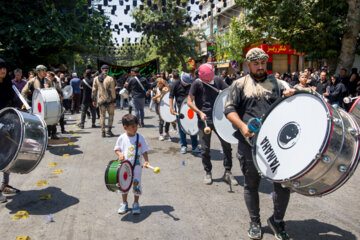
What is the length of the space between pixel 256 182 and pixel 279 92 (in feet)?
3.18

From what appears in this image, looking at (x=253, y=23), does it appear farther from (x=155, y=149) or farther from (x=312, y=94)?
(x=312, y=94)

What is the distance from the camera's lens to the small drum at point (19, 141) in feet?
14.1

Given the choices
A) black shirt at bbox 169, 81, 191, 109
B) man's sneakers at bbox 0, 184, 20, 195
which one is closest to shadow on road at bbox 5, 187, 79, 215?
man's sneakers at bbox 0, 184, 20, 195

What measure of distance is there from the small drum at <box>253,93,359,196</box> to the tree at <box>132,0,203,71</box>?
2709cm

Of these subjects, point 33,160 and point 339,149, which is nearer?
point 339,149

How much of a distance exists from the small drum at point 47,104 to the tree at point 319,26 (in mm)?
9635

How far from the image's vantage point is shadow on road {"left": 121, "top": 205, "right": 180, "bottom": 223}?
412cm

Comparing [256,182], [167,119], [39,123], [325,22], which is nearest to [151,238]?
[256,182]

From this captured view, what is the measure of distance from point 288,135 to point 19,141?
327cm

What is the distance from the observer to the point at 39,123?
4.71 m

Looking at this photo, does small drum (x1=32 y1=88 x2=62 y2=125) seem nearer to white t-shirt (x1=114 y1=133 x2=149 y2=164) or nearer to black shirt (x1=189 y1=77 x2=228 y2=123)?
black shirt (x1=189 y1=77 x2=228 y2=123)

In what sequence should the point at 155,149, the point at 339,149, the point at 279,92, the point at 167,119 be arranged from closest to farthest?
the point at 339,149
the point at 279,92
the point at 155,149
the point at 167,119

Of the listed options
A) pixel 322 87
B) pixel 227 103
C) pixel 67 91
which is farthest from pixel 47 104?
pixel 322 87

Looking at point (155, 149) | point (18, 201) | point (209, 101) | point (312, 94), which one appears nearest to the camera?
point (312, 94)
